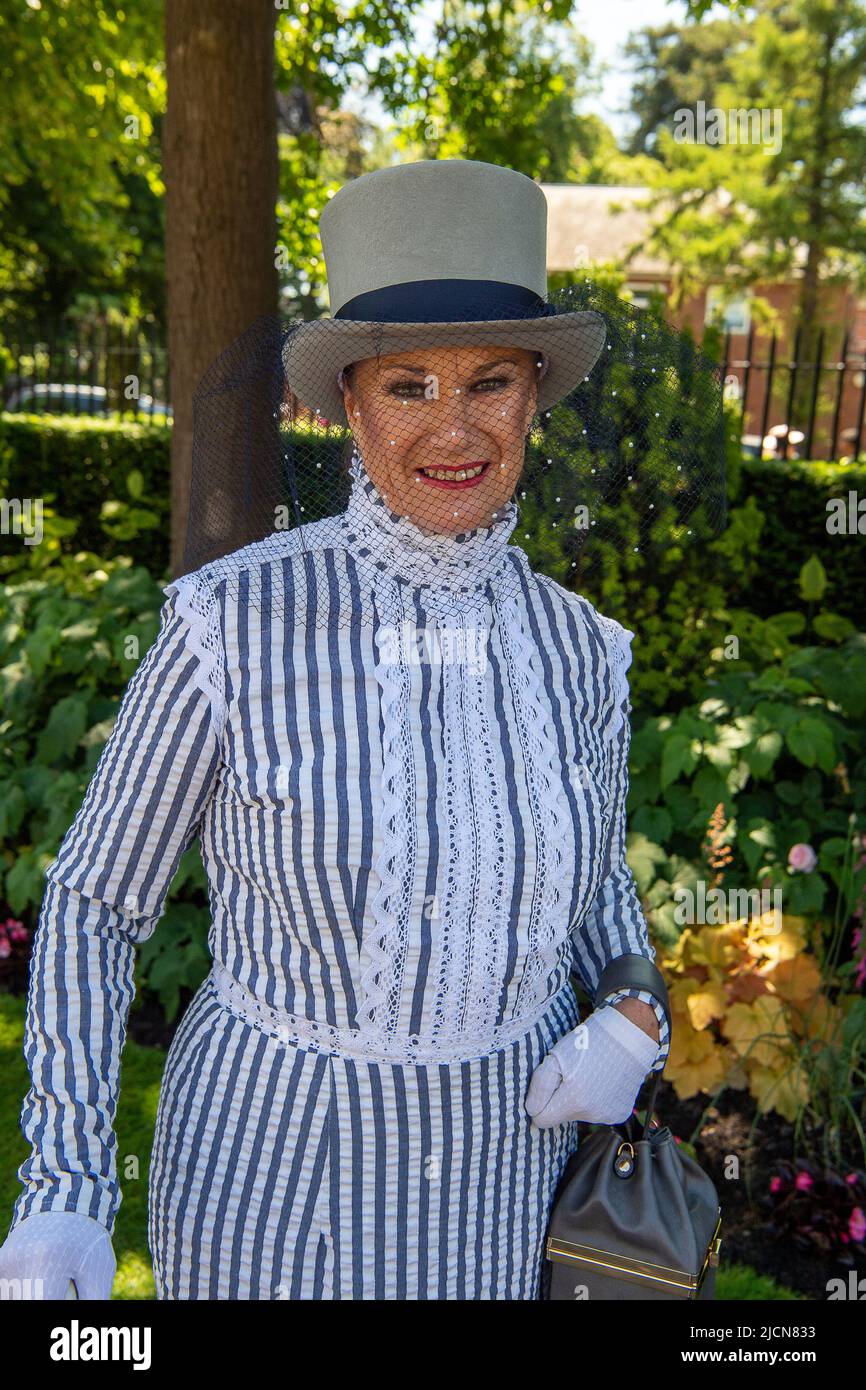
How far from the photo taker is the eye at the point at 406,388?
1442 millimetres

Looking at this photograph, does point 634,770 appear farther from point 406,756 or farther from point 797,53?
point 797,53

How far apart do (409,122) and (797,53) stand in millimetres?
13041

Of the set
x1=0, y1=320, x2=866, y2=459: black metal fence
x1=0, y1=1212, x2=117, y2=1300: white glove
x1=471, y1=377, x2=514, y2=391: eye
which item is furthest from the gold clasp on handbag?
x1=0, y1=320, x2=866, y2=459: black metal fence

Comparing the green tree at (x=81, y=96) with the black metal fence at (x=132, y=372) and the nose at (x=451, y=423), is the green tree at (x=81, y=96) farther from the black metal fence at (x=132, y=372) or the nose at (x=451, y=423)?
the nose at (x=451, y=423)

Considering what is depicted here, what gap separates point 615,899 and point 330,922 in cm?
49

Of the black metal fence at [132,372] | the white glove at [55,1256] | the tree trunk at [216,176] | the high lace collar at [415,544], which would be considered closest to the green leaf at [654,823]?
the tree trunk at [216,176]

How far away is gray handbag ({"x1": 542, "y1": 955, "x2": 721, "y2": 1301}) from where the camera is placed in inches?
59.7

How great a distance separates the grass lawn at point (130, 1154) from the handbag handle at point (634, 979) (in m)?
1.41

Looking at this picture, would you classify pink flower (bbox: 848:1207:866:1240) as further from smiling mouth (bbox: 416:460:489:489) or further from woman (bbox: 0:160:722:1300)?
smiling mouth (bbox: 416:460:489:489)

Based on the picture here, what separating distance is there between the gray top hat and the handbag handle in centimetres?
81

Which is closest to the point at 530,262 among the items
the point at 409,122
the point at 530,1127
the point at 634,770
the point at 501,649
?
the point at 501,649

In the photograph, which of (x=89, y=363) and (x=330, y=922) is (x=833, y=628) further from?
(x=89, y=363)

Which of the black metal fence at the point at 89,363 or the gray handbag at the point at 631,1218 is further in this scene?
the black metal fence at the point at 89,363

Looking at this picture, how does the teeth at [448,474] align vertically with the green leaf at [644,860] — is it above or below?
above
